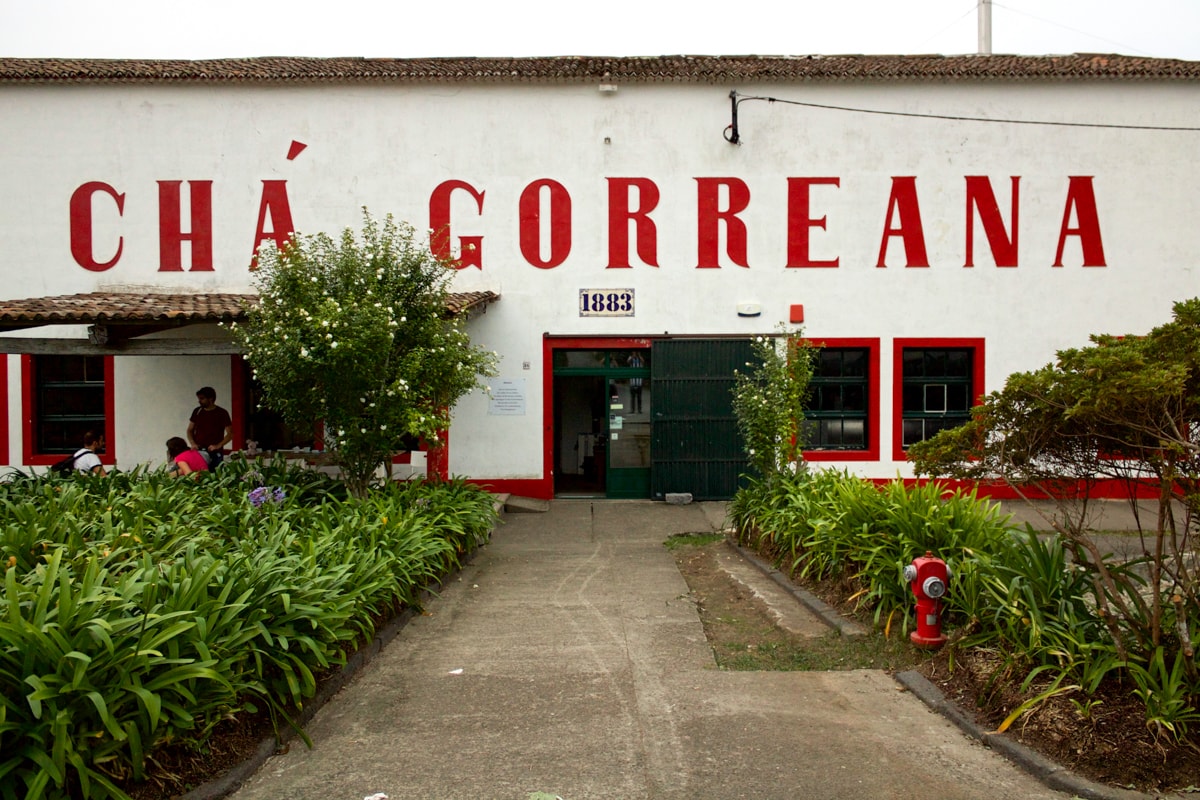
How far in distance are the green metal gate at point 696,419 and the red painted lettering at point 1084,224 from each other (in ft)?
17.1

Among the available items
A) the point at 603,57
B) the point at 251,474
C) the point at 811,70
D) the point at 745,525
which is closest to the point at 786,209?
the point at 811,70

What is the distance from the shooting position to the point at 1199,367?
475cm

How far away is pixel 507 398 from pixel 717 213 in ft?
14.2

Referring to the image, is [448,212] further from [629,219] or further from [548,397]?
[548,397]

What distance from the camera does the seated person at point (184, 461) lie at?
10.8m

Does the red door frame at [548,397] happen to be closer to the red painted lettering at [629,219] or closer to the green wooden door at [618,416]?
the green wooden door at [618,416]

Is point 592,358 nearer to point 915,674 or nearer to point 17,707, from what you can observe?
point 915,674

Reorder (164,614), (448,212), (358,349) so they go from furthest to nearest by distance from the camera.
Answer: (448,212) < (358,349) < (164,614)

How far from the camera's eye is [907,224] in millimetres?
14992

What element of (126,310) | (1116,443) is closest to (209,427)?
(126,310)

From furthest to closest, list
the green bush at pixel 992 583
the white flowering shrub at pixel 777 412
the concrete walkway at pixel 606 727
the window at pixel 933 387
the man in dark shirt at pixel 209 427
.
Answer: the window at pixel 933 387, the man in dark shirt at pixel 209 427, the white flowering shrub at pixel 777 412, the green bush at pixel 992 583, the concrete walkway at pixel 606 727

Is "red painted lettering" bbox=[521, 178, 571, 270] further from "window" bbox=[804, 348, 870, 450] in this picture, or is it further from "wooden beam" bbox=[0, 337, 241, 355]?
"wooden beam" bbox=[0, 337, 241, 355]

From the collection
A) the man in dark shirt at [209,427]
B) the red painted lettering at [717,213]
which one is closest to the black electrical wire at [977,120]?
the red painted lettering at [717,213]

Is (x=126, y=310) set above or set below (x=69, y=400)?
above
